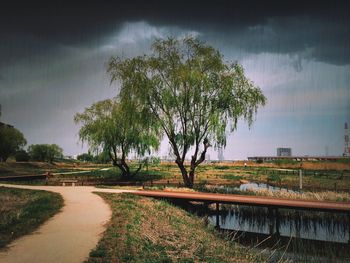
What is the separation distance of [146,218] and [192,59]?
751 inches

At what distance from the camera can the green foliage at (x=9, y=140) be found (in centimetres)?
6994

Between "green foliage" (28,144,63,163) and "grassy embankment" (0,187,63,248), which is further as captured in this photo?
"green foliage" (28,144,63,163)

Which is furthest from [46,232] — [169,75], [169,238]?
[169,75]

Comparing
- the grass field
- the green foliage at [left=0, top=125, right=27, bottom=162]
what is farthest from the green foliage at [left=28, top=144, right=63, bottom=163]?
the green foliage at [left=0, top=125, right=27, bottom=162]

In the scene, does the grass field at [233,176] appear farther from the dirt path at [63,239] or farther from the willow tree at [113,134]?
the dirt path at [63,239]

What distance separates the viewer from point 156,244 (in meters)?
11.1

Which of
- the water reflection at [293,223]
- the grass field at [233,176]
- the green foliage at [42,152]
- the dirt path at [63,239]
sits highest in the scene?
the green foliage at [42,152]

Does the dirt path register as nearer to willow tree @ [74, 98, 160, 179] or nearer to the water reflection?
the water reflection

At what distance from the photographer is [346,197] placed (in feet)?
79.2

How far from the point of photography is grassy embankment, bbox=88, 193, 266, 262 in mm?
9602

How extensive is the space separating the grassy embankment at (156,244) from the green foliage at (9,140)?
62846 millimetres

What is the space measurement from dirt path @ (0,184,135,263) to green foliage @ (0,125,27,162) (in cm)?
6125

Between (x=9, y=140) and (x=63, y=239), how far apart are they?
230 feet

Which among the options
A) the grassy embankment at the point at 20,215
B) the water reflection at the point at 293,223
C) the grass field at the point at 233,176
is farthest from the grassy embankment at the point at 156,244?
the grass field at the point at 233,176
